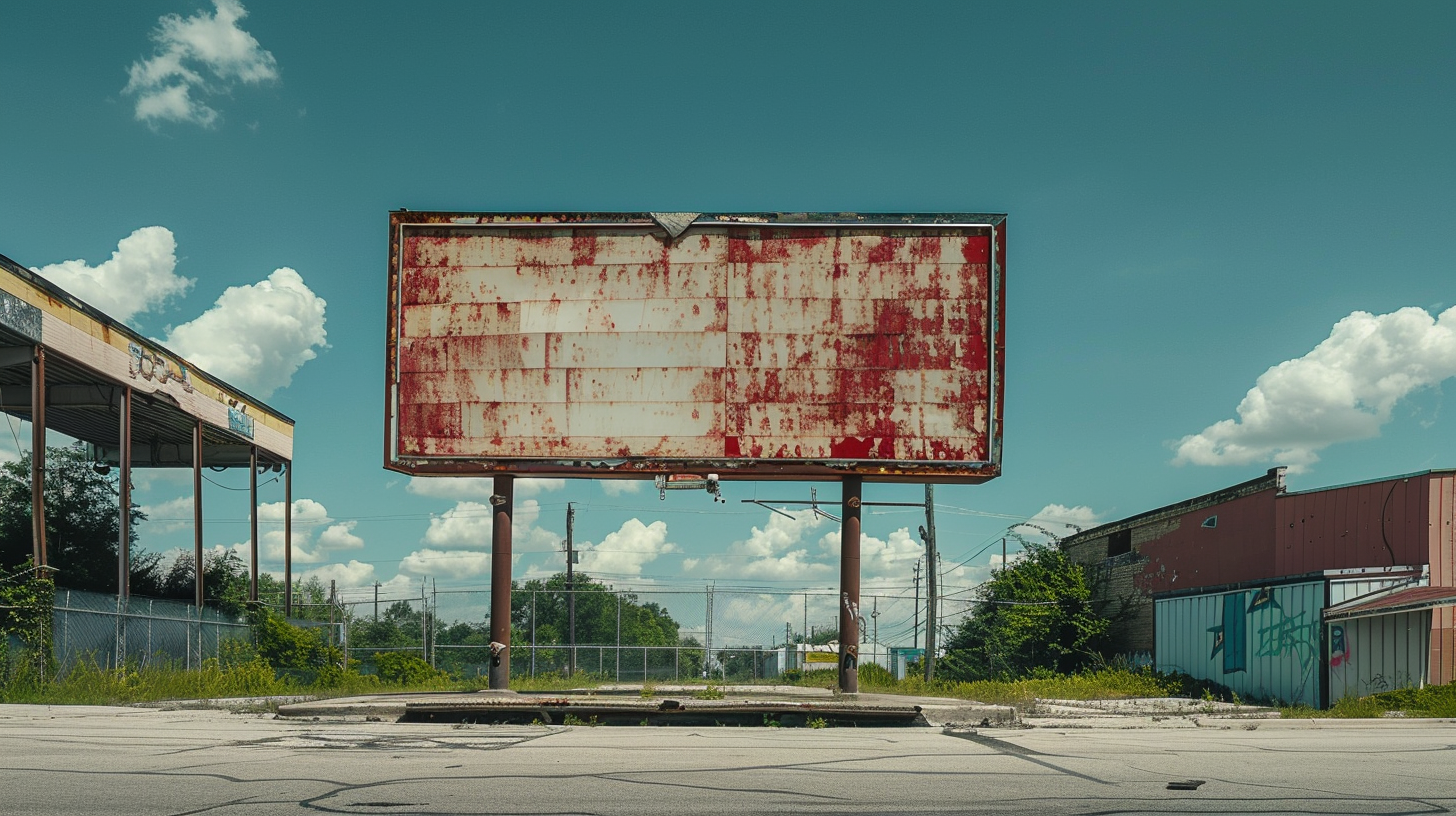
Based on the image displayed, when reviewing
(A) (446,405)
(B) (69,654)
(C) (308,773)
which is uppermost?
(A) (446,405)

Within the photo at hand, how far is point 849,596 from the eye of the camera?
19.4m

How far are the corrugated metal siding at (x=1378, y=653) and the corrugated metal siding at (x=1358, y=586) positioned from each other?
0.59m

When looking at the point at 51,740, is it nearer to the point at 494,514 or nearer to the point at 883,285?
the point at 494,514

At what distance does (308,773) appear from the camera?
882cm

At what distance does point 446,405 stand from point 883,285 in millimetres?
7889

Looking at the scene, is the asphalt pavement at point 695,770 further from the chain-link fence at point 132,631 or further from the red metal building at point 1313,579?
the chain-link fence at point 132,631

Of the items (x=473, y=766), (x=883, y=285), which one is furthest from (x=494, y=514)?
(x=473, y=766)

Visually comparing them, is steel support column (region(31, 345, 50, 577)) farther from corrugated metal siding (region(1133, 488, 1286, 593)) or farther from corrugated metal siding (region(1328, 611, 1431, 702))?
corrugated metal siding (region(1133, 488, 1286, 593))

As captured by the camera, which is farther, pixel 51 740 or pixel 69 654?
pixel 69 654

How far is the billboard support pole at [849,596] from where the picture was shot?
19.2 meters

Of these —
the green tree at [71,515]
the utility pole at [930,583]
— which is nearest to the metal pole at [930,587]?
the utility pole at [930,583]

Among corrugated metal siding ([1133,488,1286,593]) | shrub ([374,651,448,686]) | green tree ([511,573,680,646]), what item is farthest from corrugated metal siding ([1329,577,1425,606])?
green tree ([511,573,680,646])

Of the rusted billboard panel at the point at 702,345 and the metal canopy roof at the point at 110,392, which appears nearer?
the rusted billboard panel at the point at 702,345

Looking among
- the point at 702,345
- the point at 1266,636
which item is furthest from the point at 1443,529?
the point at 702,345
